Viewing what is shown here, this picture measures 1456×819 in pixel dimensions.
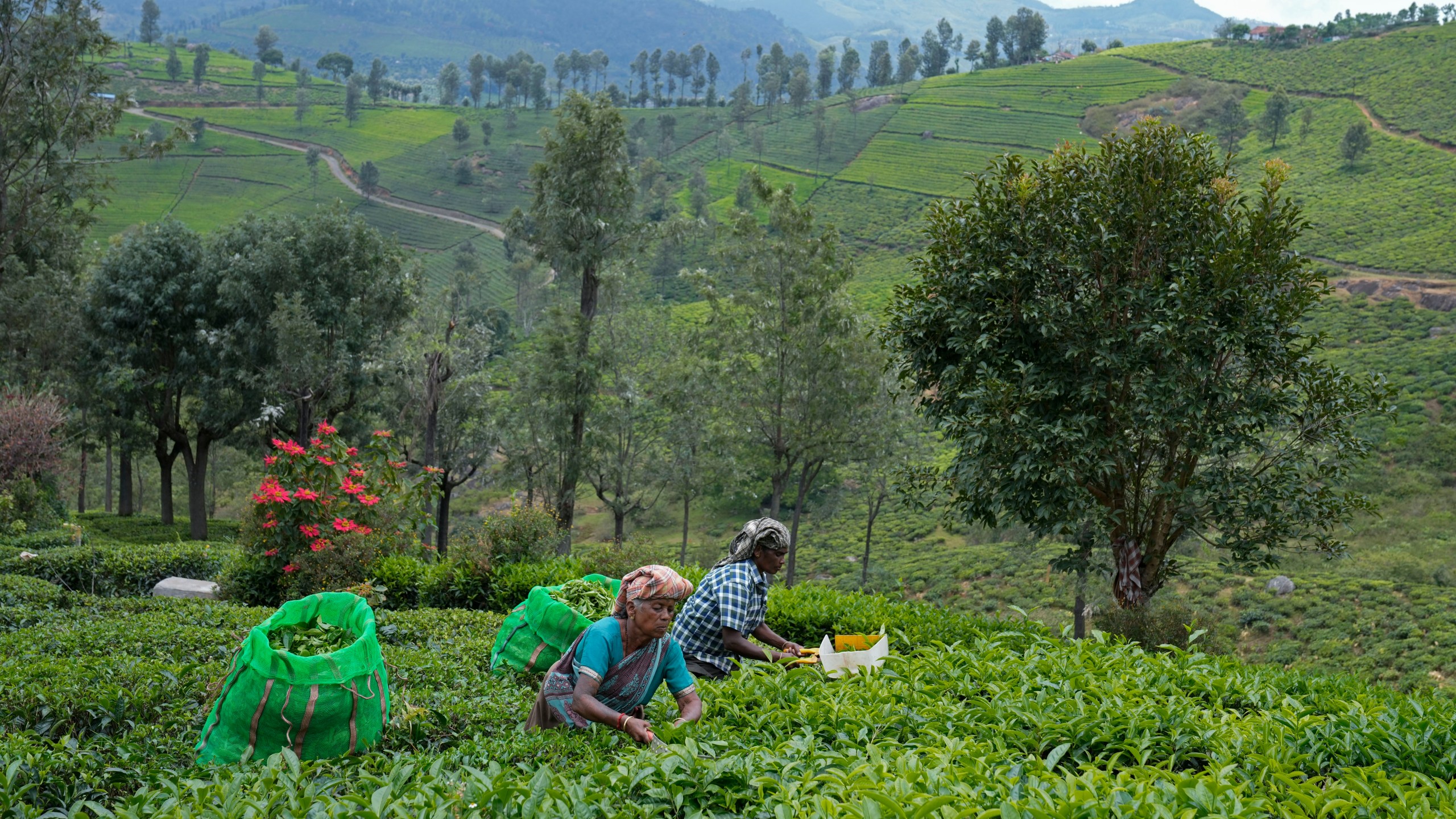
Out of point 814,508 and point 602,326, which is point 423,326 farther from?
point 814,508

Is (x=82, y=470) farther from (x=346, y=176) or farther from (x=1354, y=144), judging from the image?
(x=346, y=176)

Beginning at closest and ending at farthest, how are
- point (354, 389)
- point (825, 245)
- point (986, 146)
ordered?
point (825, 245), point (354, 389), point (986, 146)

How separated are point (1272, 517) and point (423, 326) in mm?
21999

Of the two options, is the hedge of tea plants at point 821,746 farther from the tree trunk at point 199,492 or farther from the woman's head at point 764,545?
the tree trunk at point 199,492

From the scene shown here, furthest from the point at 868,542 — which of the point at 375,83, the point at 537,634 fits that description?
the point at 375,83

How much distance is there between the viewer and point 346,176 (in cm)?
9856

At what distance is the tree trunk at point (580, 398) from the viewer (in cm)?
1988

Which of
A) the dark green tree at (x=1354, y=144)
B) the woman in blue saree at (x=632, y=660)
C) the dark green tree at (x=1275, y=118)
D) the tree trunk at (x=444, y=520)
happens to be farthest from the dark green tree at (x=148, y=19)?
the woman in blue saree at (x=632, y=660)

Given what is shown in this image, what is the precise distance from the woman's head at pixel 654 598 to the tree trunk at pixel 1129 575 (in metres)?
6.67

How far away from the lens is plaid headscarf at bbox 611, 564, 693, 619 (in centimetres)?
401

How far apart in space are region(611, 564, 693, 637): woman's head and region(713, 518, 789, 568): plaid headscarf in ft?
3.79

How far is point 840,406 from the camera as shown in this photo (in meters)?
22.0

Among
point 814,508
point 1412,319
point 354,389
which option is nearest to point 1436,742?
point 354,389

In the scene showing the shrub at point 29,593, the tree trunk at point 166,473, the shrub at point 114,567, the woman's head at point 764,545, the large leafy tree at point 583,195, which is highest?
the large leafy tree at point 583,195
